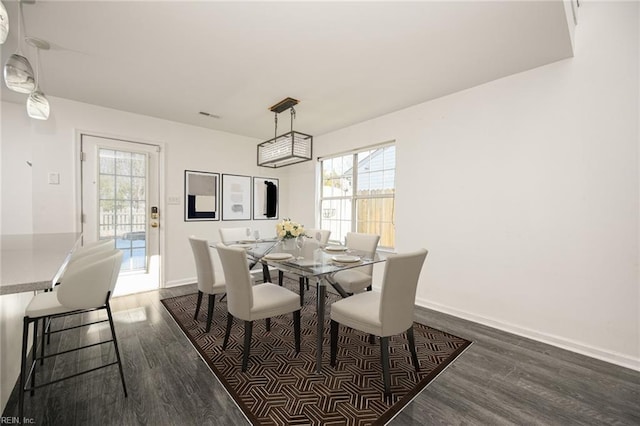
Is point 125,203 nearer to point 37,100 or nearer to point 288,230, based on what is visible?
point 37,100

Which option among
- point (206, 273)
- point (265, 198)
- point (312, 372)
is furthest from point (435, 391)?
point (265, 198)

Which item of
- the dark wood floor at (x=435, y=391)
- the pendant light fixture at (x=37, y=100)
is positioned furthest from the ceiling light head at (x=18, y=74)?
the dark wood floor at (x=435, y=391)

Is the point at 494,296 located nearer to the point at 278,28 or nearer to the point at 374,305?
the point at 374,305

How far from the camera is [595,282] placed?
2.28 metres

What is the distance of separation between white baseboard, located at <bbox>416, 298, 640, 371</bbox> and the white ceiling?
2510 mm

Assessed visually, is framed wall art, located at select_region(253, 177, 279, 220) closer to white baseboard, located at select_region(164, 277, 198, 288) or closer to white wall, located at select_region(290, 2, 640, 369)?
white baseboard, located at select_region(164, 277, 198, 288)

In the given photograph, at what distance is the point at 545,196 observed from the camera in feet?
8.23

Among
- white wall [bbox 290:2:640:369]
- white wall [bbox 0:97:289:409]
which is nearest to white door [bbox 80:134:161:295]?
white wall [bbox 0:97:289:409]

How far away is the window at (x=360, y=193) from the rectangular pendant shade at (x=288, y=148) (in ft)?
4.25

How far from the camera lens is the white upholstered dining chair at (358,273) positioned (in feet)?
9.19

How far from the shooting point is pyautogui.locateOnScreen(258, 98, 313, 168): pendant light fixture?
3.10 meters

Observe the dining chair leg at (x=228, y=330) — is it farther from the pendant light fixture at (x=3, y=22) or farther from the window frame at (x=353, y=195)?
the window frame at (x=353, y=195)

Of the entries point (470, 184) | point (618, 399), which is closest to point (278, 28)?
point (470, 184)

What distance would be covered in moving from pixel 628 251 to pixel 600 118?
110 centimetres
